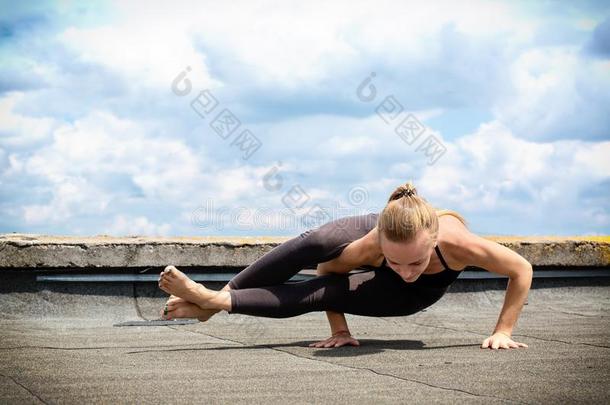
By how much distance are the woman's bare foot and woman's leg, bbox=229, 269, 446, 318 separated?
0.17 ft

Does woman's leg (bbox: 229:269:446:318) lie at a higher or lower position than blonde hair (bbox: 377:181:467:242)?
lower

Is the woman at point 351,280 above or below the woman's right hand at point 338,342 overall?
above

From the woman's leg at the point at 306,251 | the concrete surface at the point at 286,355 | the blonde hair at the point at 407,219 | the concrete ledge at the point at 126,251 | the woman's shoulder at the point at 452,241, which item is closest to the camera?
the concrete surface at the point at 286,355

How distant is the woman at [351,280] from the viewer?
3543 millimetres

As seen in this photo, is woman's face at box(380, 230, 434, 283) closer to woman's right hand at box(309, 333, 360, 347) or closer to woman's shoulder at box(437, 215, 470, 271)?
woman's shoulder at box(437, 215, 470, 271)

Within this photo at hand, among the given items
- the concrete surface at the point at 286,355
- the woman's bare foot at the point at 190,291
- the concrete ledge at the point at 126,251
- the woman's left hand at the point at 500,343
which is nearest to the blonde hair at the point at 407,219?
the concrete surface at the point at 286,355

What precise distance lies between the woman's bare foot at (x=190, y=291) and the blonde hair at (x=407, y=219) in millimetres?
821

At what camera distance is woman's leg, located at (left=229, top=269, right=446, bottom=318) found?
3721 millimetres

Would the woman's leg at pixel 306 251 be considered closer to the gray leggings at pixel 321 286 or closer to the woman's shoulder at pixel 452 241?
the gray leggings at pixel 321 286

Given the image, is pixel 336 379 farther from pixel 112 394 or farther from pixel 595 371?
pixel 595 371

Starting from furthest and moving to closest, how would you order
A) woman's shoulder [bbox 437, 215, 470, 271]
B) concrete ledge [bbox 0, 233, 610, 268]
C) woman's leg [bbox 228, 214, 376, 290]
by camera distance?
concrete ledge [bbox 0, 233, 610, 268] < woman's leg [bbox 228, 214, 376, 290] < woman's shoulder [bbox 437, 215, 470, 271]

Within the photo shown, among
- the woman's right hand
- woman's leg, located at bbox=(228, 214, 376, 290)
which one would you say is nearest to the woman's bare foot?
woman's leg, located at bbox=(228, 214, 376, 290)

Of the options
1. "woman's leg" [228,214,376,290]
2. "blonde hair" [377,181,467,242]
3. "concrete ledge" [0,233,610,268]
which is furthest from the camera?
"concrete ledge" [0,233,610,268]

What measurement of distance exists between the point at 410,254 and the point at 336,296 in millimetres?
614
